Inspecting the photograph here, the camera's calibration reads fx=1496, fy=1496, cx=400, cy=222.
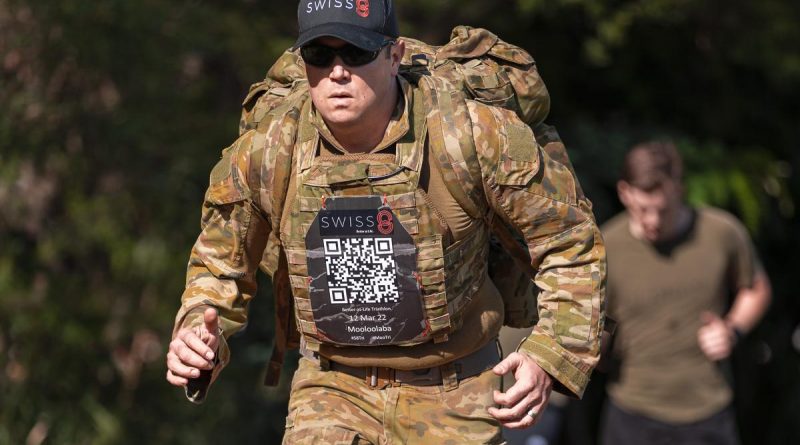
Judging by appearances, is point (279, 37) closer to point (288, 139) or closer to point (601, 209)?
point (601, 209)

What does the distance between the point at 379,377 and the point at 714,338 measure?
8.62 feet

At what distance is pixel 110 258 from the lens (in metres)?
9.00

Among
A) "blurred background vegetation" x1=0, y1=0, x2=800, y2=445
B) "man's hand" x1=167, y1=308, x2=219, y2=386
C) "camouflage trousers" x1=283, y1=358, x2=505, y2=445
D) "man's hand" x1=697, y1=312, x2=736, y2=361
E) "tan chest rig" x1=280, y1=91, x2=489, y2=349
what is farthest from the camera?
"blurred background vegetation" x1=0, y1=0, x2=800, y2=445

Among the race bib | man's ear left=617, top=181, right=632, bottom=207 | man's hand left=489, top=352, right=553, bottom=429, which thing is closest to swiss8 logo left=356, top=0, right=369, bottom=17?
the race bib

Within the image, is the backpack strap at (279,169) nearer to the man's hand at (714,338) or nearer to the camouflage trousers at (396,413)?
the camouflage trousers at (396,413)

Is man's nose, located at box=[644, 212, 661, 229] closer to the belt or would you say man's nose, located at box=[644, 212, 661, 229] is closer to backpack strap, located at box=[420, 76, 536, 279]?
the belt

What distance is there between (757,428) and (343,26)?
713cm

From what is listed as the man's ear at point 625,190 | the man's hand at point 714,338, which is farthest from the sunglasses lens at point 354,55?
the man's hand at point 714,338

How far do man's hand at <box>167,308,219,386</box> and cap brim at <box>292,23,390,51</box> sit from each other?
29.4 inches

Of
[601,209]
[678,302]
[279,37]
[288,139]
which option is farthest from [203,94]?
[288,139]

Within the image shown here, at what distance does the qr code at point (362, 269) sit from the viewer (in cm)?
399

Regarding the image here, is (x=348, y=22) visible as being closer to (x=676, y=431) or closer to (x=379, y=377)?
(x=379, y=377)

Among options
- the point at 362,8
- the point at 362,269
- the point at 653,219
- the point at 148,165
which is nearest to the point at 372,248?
the point at 362,269

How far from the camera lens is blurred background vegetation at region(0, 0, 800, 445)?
27.9ft
